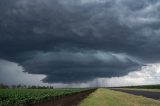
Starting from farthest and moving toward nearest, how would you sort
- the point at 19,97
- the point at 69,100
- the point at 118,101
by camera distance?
the point at 69,100 < the point at 19,97 < the point at 118,101

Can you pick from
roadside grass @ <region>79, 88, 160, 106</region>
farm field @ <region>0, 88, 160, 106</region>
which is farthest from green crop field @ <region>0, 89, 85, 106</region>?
roadside grass @ <region>79, 88, 160, 106</region>

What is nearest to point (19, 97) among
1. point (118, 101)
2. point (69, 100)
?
point (69, 100)

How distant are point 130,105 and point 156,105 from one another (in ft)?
10.3

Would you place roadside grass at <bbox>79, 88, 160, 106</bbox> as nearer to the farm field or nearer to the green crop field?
the farm field

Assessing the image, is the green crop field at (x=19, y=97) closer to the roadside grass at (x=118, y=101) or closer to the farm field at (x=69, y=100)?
the farm field at (x=69, y=100)

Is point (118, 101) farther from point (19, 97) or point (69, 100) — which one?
point (19, 97)

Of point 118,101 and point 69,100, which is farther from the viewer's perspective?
point 69,100

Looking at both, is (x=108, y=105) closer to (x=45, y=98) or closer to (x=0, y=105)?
(x=0, y=105)

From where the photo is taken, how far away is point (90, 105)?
45781 mm

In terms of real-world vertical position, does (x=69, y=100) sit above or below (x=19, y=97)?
below

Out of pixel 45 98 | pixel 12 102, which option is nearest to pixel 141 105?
pixel 12 102

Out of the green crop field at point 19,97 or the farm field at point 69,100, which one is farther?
the farm field at point 69,100

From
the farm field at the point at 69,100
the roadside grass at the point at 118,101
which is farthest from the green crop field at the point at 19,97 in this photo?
the roadside grass at the point at 118,101

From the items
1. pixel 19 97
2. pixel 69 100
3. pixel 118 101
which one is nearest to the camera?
pixel 118 101
